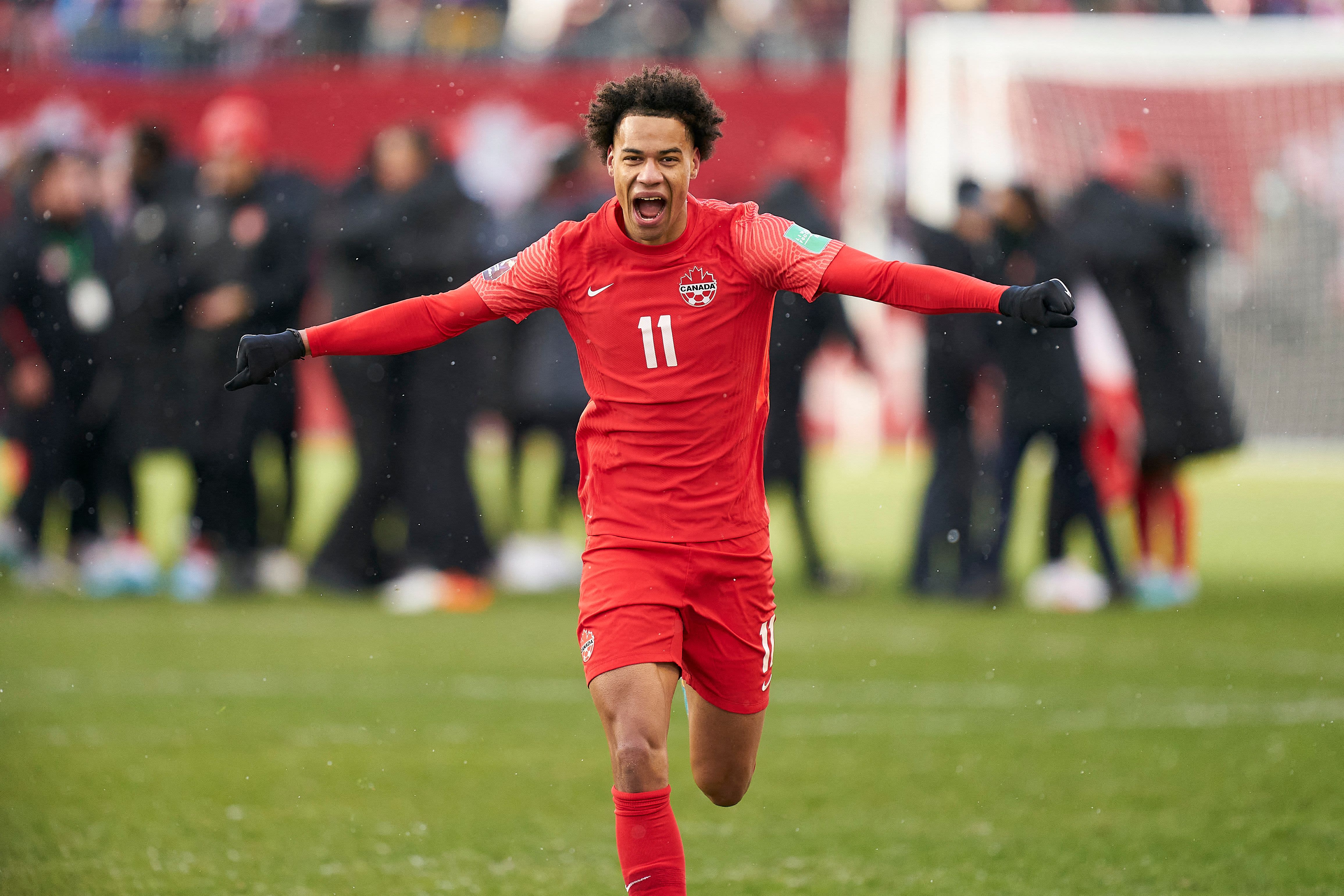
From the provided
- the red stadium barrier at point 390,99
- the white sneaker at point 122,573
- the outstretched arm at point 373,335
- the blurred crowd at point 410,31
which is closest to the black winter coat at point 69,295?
the white sneaker at point 122,573

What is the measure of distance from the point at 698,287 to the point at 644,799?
1.24m

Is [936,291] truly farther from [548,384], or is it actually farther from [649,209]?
[548,384]

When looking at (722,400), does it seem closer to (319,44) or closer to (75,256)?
(75,256)

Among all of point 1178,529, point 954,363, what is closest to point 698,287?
point 954,363

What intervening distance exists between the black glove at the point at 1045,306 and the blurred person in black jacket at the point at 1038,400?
21.3ft

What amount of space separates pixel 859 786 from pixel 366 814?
172 cm

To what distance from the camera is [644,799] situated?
394cm

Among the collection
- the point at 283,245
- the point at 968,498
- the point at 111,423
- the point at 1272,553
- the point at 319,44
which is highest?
the point at 319,44

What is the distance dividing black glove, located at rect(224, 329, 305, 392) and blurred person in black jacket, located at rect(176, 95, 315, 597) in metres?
6.82

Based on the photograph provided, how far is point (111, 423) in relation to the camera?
38.3 ft

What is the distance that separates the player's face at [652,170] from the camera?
414cm

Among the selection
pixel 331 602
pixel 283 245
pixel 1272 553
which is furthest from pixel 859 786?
pixel 1272 553

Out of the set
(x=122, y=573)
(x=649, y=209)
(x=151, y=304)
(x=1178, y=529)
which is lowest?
(x=1178, y=529)

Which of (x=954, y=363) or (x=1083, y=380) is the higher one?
(x=954, y=363)
